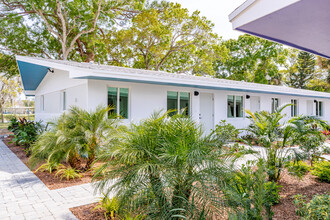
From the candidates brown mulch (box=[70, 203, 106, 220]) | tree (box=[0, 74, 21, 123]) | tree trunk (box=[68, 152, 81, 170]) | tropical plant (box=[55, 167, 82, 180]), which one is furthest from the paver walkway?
tree (box=[0, 74, 21, 123])

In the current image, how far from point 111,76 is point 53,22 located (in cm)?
1623

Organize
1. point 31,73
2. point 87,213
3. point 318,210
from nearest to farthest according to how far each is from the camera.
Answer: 1. point 318,210
2. point 87,213
3. point 31,73

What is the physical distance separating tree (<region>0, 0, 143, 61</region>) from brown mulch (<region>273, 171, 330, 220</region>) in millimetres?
18077

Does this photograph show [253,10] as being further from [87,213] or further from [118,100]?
[118,100]

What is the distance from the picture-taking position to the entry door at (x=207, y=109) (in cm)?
1112

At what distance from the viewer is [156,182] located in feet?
9.68

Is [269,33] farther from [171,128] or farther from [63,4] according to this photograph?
[63,4]

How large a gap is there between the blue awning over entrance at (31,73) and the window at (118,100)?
5.06 meters

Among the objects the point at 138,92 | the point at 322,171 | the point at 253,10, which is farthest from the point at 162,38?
the point at 253,10

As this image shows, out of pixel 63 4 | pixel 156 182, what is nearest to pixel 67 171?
pixel 156 182

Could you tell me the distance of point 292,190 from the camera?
178 inches

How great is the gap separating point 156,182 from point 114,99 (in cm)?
597

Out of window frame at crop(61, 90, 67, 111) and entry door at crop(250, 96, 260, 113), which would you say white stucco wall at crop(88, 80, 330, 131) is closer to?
entry door at crop(250, 96, 260, 113)

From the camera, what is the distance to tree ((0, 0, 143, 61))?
703 inches
